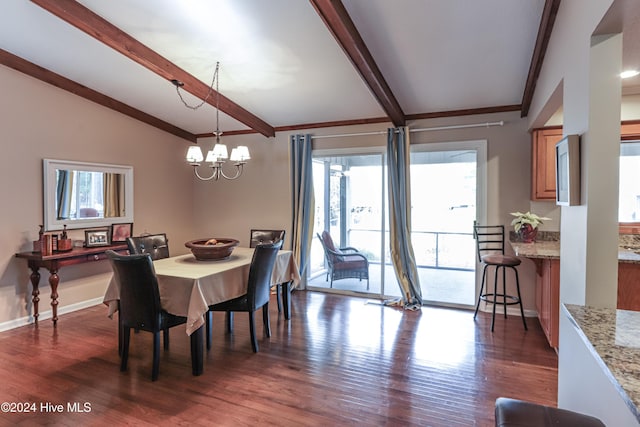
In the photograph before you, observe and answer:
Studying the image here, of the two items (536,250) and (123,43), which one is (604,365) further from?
(123,43)

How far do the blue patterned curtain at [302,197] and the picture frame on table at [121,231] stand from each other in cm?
226

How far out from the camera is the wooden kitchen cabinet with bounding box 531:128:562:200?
3.78m

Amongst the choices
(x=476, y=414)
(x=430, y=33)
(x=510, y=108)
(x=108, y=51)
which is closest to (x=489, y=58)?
(x=430, y=33)

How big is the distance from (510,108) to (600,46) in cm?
257

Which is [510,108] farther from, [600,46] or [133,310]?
[133,310]

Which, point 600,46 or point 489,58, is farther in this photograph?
point 489,58

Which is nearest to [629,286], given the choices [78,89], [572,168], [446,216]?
[572,168]

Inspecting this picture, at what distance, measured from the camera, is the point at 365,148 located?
4.97m

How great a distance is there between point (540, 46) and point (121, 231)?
5.13 m

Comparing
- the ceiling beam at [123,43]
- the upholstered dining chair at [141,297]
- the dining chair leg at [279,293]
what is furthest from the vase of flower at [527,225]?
the ceiling beam at [123,43]

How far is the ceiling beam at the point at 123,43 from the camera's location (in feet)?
9.14

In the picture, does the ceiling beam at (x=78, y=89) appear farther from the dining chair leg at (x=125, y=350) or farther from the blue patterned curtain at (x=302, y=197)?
the dining chair leg at (x=125, y=350)

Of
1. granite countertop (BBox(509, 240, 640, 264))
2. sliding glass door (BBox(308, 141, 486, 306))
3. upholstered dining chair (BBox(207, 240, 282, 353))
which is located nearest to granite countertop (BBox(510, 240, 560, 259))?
granite countertop (BBox(509, 240, 640, 264))

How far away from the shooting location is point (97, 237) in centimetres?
449
